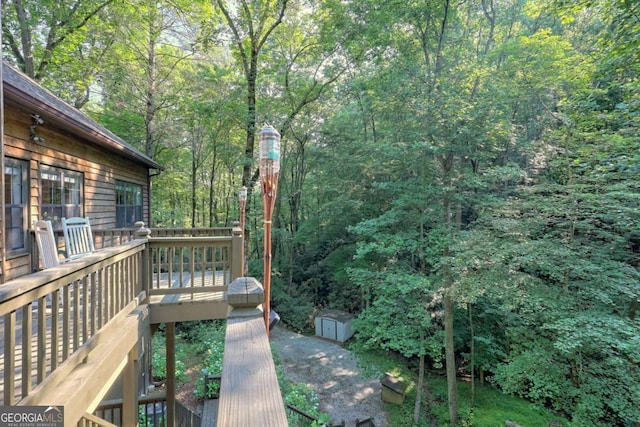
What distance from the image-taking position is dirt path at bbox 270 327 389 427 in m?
8.38

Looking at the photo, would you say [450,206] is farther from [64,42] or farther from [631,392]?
[64,42]

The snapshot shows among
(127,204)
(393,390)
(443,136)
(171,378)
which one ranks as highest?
(443,136)

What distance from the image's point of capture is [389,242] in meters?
8.66

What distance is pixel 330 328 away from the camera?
41.6ft

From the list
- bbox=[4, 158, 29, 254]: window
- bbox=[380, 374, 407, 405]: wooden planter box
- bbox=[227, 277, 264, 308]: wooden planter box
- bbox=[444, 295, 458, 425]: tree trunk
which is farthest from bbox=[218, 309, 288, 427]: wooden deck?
bbox=[380, 374, 407, 405]: wooden planter box

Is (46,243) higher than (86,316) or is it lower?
higher

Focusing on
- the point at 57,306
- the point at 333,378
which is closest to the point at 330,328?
the point at 333,378

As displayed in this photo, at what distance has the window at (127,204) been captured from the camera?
25.9ft

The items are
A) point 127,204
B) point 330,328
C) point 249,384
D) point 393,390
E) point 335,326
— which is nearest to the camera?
point 249,384

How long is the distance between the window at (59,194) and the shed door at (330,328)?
976cm

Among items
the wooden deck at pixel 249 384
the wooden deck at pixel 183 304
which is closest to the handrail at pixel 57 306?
the wooden deck at pixel 183 304

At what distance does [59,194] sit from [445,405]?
36.1ft

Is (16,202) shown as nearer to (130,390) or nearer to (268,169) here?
(130,390)
